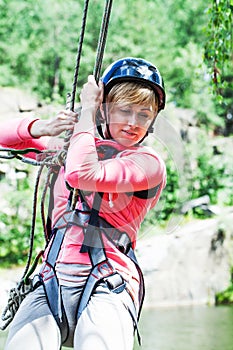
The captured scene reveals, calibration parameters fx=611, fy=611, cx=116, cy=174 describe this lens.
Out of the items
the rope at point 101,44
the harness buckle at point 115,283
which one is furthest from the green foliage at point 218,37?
the harness buckle at point 115,283

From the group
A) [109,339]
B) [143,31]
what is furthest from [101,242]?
[143,31]

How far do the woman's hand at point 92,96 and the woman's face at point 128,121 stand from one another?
5 centimetres

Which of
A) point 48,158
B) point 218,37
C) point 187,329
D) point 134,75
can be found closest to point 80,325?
point 48,158

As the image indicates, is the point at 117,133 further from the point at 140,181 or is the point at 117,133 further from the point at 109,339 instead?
the point at 109,339

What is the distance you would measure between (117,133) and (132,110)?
69 mm

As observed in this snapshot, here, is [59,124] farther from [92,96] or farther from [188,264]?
[188,264]

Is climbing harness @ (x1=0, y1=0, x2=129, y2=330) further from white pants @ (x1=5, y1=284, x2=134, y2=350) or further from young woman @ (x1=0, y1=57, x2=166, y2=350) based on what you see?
white pants @ (x1=5, y1=284, x2=134, y2=350)

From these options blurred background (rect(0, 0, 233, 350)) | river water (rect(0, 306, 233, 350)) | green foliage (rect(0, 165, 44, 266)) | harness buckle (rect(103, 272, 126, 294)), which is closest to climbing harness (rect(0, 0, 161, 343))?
harness buckle (rect(103, 272, 126, 294))

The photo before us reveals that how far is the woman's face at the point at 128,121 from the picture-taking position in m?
1.43

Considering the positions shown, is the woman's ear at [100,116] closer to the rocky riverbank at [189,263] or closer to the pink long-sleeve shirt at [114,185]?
the pink long-sleeve shirt at [114,185]

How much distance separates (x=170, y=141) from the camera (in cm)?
153

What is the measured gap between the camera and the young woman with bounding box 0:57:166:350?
4.17 feet

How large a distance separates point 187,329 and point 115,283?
13.2ft

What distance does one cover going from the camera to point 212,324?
17.4ft
